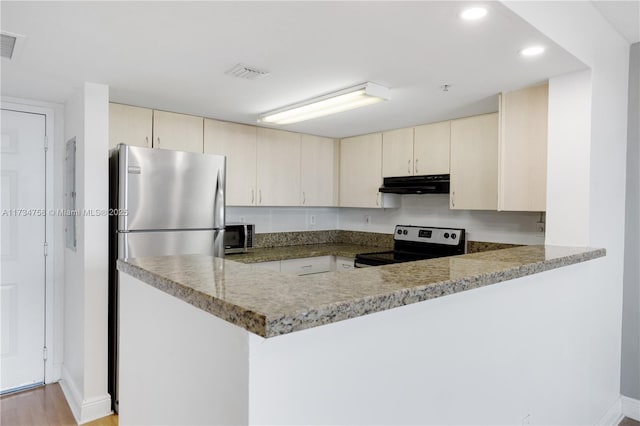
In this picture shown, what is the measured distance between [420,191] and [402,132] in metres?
0.62

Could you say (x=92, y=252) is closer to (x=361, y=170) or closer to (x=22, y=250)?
(x=22, y=250)

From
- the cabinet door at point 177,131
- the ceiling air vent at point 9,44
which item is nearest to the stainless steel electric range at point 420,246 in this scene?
the cabinet door at point 177,131

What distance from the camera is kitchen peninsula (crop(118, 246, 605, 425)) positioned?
0.85 metres

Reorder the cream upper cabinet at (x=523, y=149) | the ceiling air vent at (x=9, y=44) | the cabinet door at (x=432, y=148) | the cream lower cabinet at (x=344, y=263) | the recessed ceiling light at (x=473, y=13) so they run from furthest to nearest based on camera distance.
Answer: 1. the cream lower cabinet at (x=344, y=263)
2. the cabinet door at (x=432, y=148)
3. the cream upper cabinet at (x=523, y=149)
4. the ceiling air vent at (x=9, y=44)
5. the recessed ceiling light at (x=473, y=13)

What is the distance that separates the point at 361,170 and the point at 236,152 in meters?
1.31

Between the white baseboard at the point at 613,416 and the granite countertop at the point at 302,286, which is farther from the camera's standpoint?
the white baseboard at the point at 613,416

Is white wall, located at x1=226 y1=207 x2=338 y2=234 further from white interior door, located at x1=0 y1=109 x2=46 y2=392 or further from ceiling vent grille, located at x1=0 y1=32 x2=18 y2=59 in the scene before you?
ceiling vent grille, located at x1=0 y1=32 x2=18 y2=59

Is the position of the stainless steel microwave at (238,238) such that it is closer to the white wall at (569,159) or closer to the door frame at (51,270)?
the door frame at (51,270)

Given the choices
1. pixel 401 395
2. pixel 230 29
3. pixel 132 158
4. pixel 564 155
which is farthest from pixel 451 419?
pixel 132 158

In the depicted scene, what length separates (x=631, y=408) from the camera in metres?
2.51

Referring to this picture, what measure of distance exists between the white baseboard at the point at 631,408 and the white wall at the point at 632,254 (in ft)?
0.09

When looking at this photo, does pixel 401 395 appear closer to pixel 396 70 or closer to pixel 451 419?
pixel 451 419

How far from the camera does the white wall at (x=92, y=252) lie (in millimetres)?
2439

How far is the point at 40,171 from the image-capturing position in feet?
9.70
